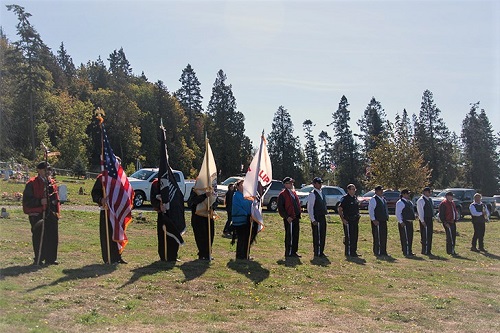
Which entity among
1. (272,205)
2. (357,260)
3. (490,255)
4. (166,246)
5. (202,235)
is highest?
(272,205)

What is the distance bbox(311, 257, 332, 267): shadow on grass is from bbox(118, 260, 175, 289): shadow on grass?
12.5 feet

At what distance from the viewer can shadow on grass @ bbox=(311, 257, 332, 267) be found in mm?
13280

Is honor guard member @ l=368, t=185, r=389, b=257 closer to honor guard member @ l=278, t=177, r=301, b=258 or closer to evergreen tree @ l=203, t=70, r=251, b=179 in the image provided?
honor guard member @ l=278, t=177, r=301, b=258

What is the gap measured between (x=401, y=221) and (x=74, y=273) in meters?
11.0

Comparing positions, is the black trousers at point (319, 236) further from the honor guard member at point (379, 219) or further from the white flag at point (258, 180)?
the honor guard member at point (379, 219)

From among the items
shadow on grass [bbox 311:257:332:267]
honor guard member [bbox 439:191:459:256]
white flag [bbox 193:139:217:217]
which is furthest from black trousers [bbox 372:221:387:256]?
white flag [bbox 193:139:217:217]

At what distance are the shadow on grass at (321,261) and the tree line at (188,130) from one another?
43.5 meters

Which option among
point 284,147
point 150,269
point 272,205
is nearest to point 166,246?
point 150,269

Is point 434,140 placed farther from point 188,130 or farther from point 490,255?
point 490,255

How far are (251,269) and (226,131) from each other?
75.8 meters

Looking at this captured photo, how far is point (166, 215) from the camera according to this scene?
39.0 feet

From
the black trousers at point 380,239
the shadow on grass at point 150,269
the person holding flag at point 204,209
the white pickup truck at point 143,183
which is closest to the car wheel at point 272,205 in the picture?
the white pickup truck at point 143,183

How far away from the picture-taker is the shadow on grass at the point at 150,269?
991 centimetres

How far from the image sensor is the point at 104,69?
4245 inches
